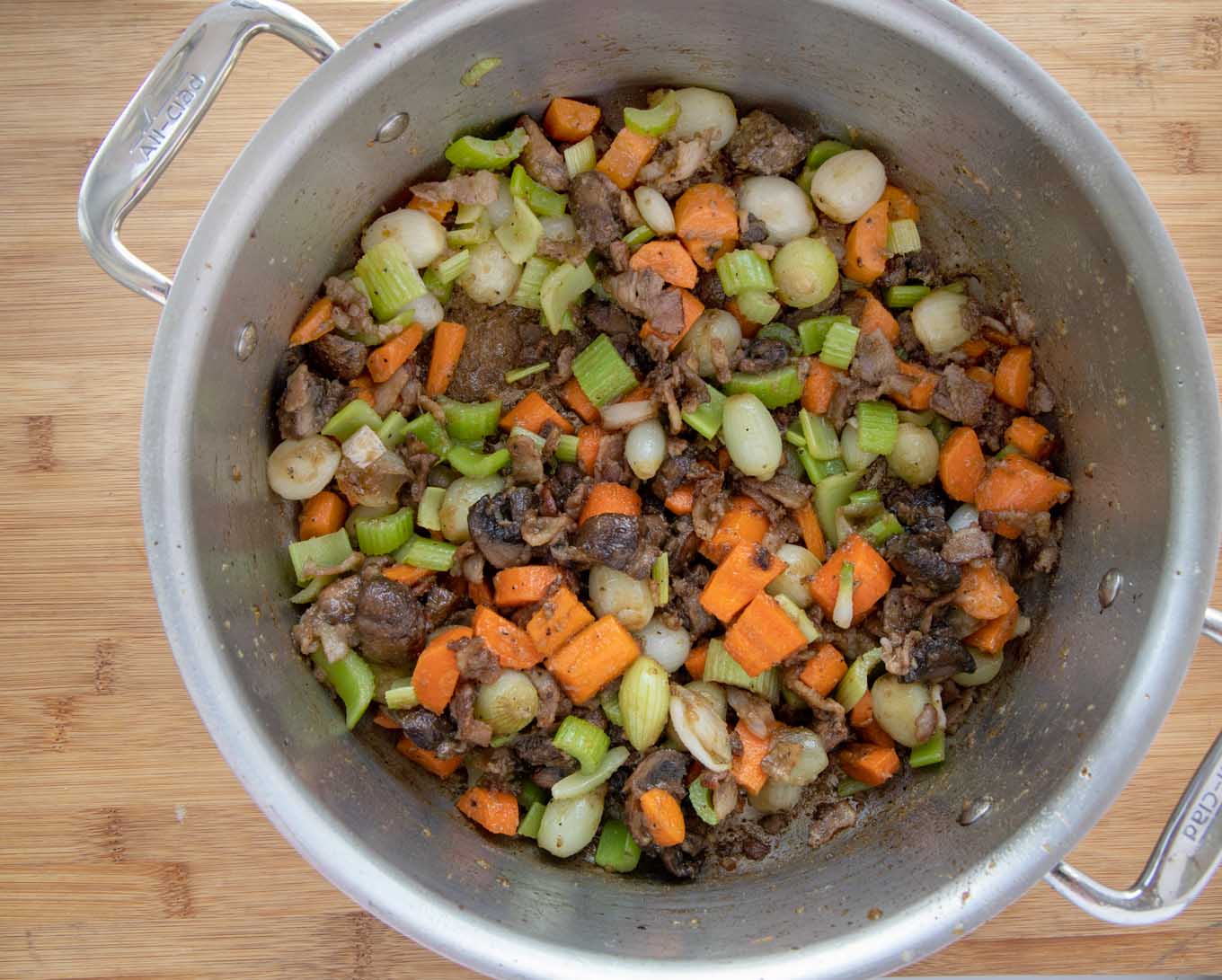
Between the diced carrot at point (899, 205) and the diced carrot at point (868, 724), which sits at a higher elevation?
the diced carrot at point (899, 205)

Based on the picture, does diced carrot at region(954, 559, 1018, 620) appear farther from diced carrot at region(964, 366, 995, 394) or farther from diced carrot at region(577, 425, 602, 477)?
diced carrot at region(577, 425, 602, 477)

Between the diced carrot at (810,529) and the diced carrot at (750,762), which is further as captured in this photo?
the diced carrot at (810,529)

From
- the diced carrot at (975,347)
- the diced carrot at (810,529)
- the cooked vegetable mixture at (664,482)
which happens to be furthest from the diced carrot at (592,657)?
the diced carrot at (975,347)

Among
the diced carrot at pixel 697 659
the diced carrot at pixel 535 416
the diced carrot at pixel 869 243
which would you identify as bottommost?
the diced carrot at pixel 697 659

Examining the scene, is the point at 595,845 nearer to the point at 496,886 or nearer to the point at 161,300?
the point at 496,886

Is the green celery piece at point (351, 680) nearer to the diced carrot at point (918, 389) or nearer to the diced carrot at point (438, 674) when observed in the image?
the diced carrot at point (438, 674)

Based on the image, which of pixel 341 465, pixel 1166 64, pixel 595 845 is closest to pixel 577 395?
pixel 341 465
